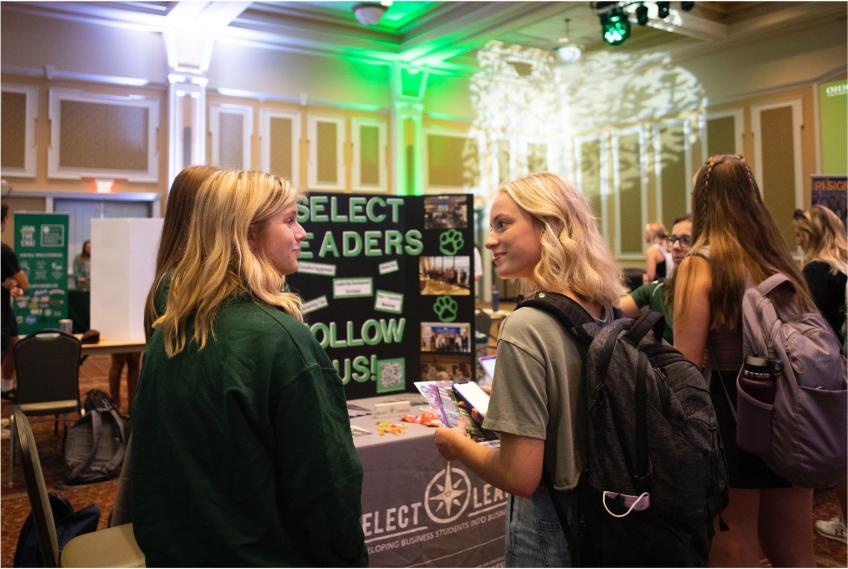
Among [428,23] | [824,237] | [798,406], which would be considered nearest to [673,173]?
[428,23]

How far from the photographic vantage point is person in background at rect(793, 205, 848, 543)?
295cm

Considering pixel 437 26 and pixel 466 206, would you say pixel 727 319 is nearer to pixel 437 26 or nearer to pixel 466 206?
pixel 466 206

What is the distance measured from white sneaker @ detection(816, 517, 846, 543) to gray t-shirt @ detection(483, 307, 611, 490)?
7.88 feet

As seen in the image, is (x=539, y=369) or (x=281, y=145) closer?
(x=539, y=369)

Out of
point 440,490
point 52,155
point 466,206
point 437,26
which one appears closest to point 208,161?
point 52,155

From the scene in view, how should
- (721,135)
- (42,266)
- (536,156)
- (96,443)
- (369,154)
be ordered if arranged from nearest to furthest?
(96,443)
(42,266)
(721,135)
(369,154)
(536,156)

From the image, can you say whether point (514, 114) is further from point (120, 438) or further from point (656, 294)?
point (120, 438)

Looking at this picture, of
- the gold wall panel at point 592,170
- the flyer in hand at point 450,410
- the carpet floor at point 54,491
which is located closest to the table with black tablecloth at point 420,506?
the flyer in hand at point 450,410

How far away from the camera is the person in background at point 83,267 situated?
8.02 meters

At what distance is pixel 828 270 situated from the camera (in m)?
3.06

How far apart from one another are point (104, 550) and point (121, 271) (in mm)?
3184

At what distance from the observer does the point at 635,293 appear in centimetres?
320

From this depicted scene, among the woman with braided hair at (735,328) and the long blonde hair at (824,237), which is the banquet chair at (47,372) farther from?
the long blonde hair at (824,237)

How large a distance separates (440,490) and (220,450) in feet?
4.68
